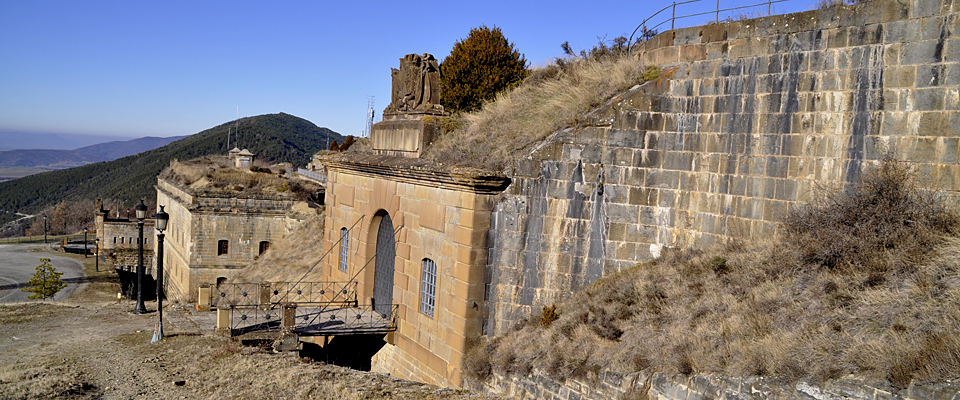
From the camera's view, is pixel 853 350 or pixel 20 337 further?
pixel 20 337

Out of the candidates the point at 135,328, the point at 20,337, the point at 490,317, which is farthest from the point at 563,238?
the point at 20,337

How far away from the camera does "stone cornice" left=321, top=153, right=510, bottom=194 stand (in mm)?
12125

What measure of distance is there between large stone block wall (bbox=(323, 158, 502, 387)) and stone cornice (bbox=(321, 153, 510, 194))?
0.06 m

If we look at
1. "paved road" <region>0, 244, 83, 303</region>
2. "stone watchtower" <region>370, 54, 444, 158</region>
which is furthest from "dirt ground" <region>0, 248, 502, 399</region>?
"paved road" <region>0, 244, 83, 303</region>

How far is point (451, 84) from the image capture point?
1068 inches

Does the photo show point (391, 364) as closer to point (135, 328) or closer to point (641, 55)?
point (135, 328)

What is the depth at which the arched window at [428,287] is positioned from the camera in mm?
13859

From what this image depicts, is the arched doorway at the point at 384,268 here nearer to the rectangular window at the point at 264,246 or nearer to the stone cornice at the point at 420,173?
the stone cornice at the point at 420,173

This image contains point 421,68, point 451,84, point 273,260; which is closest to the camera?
point 421,68

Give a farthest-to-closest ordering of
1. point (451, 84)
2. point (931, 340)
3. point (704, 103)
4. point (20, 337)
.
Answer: point (451, 84) → point (20, 337) → point (704, 103) → point (931, 340)

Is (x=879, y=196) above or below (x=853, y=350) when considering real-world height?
above

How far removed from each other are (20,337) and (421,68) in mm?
10483

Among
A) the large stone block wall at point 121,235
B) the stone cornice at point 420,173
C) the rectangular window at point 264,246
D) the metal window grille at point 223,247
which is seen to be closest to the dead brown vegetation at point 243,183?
the rectangular window at point 264,246

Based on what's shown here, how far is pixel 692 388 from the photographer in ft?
25.9
